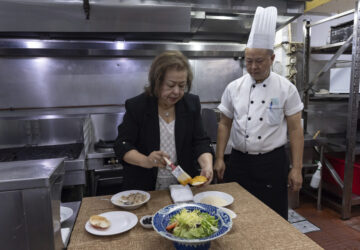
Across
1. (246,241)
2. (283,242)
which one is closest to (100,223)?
(246,241)

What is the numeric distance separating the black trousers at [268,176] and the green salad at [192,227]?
1.00 metres

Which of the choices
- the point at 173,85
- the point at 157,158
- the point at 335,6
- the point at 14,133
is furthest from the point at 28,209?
the point at 335,6

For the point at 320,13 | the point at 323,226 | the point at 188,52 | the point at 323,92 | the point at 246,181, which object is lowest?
the point at 323,226

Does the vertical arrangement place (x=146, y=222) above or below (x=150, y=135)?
below

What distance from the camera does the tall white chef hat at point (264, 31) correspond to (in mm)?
1692

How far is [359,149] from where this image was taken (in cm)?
261

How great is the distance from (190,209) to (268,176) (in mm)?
977

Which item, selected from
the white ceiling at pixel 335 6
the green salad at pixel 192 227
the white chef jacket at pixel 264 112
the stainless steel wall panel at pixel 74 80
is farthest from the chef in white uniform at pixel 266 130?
the white ceiling at pixel 335 6

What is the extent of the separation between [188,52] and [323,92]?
1687mm

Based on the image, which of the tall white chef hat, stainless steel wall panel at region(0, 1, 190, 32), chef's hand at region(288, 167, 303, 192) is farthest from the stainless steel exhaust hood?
chef's hand at region(288, 167, 303, 192)

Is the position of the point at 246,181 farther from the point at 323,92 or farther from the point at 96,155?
the point at 323,92

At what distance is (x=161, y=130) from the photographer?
4.86ft

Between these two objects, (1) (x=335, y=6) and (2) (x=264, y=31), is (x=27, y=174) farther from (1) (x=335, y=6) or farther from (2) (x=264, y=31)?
(1) (x=335, y=6)

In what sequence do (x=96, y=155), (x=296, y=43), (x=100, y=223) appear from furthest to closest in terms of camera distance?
1. (x=296, y=43)
2. (x=96, y=155)
3. (x=100, y=223)
